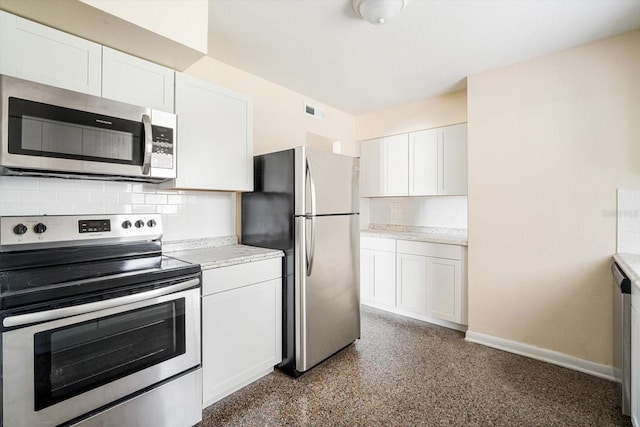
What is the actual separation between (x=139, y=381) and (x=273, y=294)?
0.98m

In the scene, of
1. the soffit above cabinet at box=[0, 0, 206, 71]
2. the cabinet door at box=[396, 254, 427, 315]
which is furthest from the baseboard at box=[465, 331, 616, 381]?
the soffit above cabinet at box=[0, 0, 206, 71]

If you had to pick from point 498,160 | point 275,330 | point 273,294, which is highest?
point 498,160

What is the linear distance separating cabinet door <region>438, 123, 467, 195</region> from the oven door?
2866mm

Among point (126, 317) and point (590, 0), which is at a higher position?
point (590, 0)

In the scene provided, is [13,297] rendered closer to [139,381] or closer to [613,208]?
[139,381]

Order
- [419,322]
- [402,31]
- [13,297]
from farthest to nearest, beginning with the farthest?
1. [419,322]
2. [402,31]
3. [13,297]

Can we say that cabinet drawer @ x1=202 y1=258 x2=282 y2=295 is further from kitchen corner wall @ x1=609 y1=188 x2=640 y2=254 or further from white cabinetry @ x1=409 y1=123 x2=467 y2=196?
kitchen corner wall @ x1=609 y1=188 x2=640 y2=254

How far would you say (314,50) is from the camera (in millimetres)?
2467

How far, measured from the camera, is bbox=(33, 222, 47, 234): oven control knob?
4.96ft

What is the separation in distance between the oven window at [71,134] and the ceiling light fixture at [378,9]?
1.56m

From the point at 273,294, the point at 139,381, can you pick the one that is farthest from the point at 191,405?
the point at 273,294

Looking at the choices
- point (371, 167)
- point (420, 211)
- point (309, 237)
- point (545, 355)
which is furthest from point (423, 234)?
point (309, 237)

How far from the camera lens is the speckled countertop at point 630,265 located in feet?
4.92

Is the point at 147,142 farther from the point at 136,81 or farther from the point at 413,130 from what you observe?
the point at 413,130
